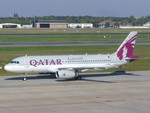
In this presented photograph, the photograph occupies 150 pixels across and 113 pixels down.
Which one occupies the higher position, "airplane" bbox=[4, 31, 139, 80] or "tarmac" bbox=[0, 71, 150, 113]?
"airplane" bbox=[4, 31, 139, 80]

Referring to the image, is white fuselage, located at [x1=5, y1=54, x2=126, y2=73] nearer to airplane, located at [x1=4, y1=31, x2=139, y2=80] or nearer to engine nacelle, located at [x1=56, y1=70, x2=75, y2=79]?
airplane, located at [x1=4, y1=31, x2=139, y2=80]


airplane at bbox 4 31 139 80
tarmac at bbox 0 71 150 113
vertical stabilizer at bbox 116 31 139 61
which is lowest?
tarmac at bbox 0 71 150 113

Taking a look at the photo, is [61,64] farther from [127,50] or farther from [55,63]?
[127,50]

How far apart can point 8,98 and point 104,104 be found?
26.5 ft

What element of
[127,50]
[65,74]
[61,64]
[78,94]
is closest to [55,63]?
[61,64]

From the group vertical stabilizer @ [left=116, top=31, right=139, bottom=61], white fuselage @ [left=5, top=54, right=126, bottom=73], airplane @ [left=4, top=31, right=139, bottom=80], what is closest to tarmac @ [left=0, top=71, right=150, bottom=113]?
airplane @ [left=4, top=31, right=139, bottom=80]

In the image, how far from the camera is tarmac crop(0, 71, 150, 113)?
106 ft

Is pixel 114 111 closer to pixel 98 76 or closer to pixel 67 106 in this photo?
pixel 67 106

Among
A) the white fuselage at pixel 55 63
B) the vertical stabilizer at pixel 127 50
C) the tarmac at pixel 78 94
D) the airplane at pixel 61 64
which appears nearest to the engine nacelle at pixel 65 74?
the airplane at pixel 61 64

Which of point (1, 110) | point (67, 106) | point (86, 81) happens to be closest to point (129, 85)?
point (86, 81)

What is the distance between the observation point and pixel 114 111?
31062 millimetres

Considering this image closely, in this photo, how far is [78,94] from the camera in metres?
38.8

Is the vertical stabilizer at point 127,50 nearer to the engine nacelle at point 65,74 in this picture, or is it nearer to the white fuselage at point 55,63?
the white fuselage at point 55,63

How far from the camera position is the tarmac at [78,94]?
106 feet
